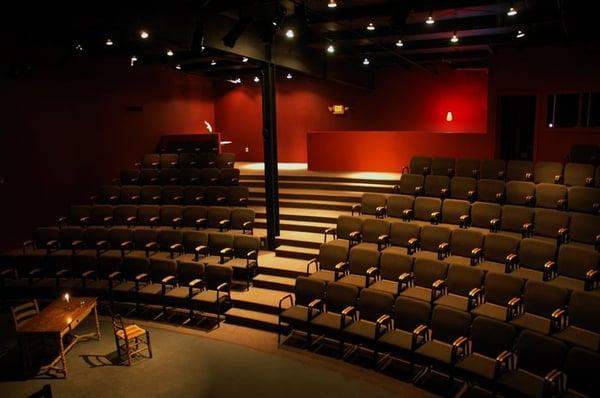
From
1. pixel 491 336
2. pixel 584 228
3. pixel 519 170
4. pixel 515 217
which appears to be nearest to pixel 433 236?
pixel 515 217

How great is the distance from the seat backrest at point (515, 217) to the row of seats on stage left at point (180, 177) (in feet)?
17.2

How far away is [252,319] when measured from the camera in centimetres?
732

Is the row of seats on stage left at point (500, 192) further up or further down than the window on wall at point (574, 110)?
further down

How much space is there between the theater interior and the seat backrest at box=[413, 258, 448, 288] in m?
0.02

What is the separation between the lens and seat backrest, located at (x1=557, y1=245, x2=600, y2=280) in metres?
6.01

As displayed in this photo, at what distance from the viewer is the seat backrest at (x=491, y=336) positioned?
5.22 meters

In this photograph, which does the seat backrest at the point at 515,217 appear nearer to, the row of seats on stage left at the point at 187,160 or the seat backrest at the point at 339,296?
the seat backrest at the point at 339,296

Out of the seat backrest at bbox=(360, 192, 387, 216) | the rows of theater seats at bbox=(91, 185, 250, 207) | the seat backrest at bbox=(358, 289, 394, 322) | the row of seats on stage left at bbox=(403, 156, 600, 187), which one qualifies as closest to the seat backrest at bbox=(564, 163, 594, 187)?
the row of seats on stage left at bbox=(403, 156, 600, 187)

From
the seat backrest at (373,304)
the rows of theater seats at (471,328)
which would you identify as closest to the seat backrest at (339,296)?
the rows of theater seats at (471,328)

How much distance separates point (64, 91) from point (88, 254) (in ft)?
12.4

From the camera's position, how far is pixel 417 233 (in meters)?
7.59

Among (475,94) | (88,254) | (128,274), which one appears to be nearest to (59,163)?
(88,254)

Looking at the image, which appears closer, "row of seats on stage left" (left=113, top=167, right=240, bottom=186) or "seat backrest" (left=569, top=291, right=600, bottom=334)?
"seat backrest" (left=569, top=291, right=600, bottom=334)

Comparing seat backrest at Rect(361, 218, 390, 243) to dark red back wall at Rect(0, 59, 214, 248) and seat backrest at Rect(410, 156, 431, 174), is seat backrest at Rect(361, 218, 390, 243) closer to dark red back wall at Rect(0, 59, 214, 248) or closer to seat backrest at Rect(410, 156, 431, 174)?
seat backrest at Rect(410, 156, 431, 174)
